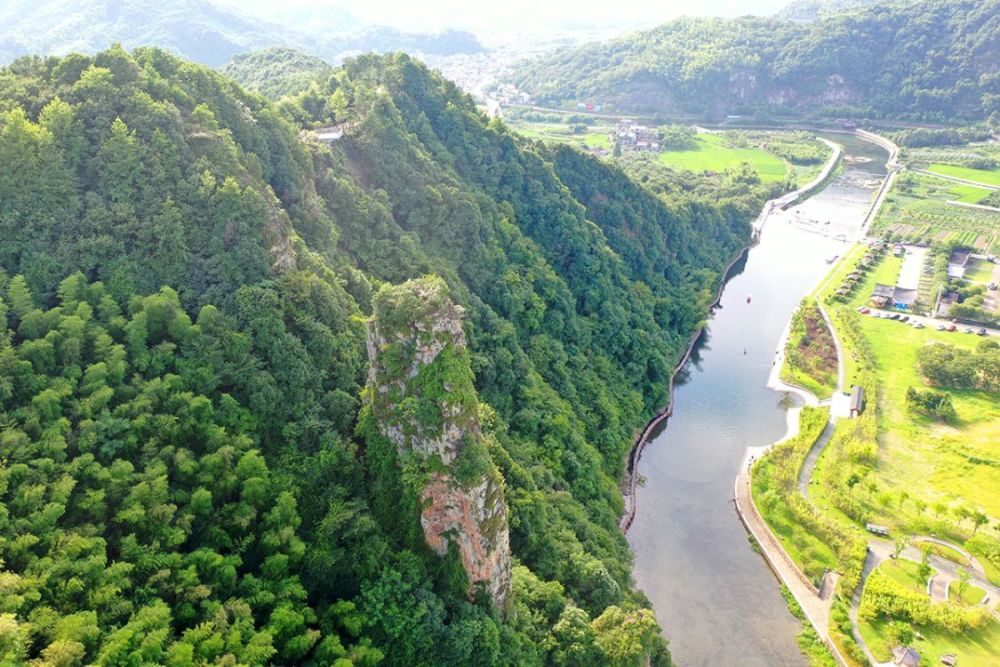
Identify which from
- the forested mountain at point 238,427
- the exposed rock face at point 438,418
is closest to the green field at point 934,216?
the forested mountain at point 238,427

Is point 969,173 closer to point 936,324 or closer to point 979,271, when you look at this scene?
point 979,271

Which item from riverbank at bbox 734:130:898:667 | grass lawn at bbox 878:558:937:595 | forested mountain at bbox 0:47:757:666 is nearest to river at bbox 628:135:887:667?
riverbank at bbox 734:130:898:667

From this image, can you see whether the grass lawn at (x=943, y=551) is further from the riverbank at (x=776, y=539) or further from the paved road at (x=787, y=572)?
the riverbank at (x=776, y=539)

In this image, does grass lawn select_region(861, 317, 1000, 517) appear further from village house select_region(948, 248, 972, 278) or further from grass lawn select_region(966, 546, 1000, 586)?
village house select_region(948, 248, 972, 278)

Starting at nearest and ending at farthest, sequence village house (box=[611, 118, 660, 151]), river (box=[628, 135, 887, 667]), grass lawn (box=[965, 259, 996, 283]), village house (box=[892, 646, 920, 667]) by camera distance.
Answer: village house (box=[892, 646, 920, 667])
river (box=[628, 135, 887, 667])
grass lawn (box=[965, 259, 996, 283])
village house (box=[611, 118, 660, 151])

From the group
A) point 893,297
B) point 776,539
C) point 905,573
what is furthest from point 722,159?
point 905,573

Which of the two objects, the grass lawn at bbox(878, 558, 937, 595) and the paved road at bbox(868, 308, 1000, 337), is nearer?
the grass lawn at bbox(878, 558, 937, 595)
